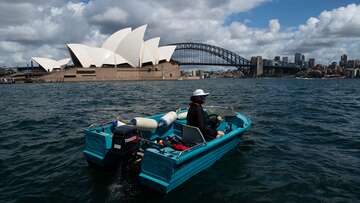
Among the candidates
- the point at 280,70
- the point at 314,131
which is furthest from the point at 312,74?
the point at 314,131

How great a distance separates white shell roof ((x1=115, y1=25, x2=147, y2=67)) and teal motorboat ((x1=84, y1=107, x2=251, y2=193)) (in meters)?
80.2

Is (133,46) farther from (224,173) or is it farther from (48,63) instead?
(224,173)

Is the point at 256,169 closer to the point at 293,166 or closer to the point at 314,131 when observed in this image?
the point at 293,166

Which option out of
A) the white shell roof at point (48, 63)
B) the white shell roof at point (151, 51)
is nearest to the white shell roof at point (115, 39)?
the white shell roof at point (151, 51)

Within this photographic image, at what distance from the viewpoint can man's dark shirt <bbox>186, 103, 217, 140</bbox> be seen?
21.9 feet

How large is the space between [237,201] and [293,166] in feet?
9.17

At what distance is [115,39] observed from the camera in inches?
3536

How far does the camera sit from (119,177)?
6312 mm

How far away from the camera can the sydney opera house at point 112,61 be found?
88994mm

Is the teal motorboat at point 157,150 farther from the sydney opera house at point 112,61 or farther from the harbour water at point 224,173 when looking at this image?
the sydney opera house at point 112,61

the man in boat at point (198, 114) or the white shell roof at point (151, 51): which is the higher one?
the white shell roof at point (151, 51)

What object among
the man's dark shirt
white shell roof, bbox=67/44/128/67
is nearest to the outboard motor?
the man's dark shirt

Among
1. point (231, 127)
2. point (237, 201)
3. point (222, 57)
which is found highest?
point (222, 57)

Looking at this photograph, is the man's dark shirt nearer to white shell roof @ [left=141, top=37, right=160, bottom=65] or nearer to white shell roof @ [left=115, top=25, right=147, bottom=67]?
white shell roof @ [left=115, top=25, right=147, bottom=67]
